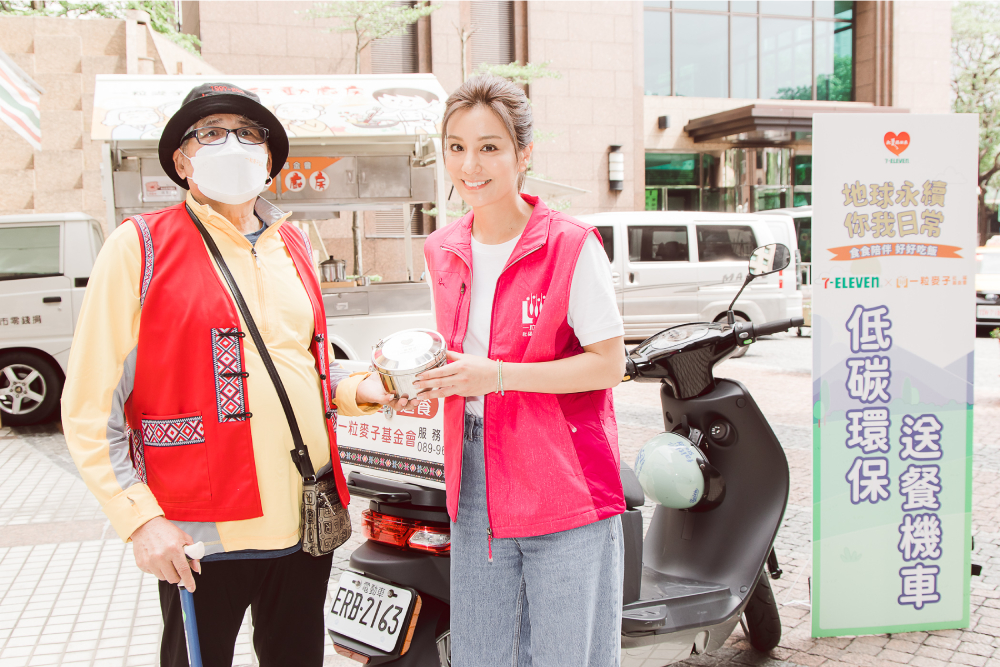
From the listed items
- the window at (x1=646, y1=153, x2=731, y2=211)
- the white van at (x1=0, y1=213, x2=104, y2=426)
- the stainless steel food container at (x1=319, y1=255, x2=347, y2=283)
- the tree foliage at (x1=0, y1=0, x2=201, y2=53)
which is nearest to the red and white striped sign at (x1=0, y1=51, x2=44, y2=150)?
the white van at (x1=0, y1=213, x2=104, y2=426)

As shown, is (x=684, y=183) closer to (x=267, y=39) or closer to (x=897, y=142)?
(x=267, y=39)

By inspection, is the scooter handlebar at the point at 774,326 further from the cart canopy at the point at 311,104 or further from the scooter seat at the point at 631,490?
the cart canopy at the point at 311,104

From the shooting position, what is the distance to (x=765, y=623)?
2848mm

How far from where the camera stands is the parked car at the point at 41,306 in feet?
24.4

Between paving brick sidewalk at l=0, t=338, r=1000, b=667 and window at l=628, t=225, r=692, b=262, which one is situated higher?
window at l=628, t=225, r=692, b=262

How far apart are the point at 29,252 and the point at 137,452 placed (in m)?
7.14

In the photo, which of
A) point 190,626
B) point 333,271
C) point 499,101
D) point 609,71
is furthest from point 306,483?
point 609,71

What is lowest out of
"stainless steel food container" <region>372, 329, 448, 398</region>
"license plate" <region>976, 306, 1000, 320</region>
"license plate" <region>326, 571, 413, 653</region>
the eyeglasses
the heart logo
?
"license plate" <region>326, 571, 413, 653</region>

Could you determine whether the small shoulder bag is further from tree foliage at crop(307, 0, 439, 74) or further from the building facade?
tree foliage at crop(307, 0, 439, 74)

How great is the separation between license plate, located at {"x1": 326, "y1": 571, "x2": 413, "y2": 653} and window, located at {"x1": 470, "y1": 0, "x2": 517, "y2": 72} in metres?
16.4

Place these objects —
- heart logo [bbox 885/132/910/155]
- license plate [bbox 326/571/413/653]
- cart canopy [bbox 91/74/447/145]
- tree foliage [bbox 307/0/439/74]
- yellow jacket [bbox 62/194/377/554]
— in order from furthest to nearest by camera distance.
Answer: tree foliage [bbox 307/0/439/74] → cart canopy [bbox 91/74/447/145] → heart logo [bbox 885/132/910/155] → license plate [bbox 326/571/413/653] → yellow jacket [bbox 62/194/377/554]

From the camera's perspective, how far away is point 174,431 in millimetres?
1575

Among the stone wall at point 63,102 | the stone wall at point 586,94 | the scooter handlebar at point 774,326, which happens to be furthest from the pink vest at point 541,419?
the stone wall at point 586,94

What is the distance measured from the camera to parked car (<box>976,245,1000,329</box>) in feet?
40.2
